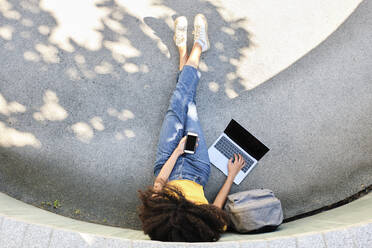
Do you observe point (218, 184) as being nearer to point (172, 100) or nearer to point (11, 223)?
point (172, 100)

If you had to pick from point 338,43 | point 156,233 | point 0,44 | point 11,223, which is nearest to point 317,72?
point 338,43

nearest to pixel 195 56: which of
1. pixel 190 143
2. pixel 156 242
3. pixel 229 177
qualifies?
pixel 190 143

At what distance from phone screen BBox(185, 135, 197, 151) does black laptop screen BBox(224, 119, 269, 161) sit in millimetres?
487

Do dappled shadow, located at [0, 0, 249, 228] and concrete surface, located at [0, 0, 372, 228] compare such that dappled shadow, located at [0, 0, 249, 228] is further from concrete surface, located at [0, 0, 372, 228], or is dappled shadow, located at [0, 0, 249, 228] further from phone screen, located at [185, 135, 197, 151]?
phone screen, located at [185, 135, 197, 151]

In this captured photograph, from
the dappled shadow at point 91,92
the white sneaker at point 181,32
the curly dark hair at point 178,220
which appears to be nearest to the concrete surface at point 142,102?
the dappled shadow at point 91,92

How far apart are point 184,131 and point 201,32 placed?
107cm

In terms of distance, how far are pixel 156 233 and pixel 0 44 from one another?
2707mm

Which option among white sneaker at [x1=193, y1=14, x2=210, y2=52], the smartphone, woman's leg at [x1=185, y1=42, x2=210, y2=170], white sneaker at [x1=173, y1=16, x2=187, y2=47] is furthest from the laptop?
white sneaker at [x1=173, y1=16, x2=187, y2=47]

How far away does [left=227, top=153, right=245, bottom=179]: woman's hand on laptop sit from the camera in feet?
9.41

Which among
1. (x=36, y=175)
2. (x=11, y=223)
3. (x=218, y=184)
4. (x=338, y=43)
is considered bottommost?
(x=36, y=175)

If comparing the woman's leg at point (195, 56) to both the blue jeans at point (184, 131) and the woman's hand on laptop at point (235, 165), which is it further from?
the woman's hand on laptop at point (235, 165)

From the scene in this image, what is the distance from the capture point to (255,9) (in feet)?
10.3

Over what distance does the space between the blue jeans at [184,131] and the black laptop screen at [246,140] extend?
1.23 ft

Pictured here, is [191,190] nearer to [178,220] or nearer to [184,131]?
[178,220]
